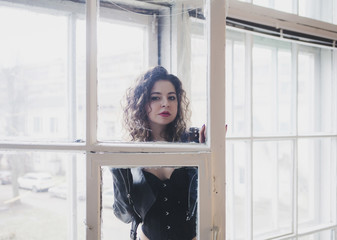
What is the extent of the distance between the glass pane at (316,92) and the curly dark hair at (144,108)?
87cm

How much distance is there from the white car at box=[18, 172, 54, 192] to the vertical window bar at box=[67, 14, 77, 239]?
88mm

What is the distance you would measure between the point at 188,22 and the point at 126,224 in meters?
0.64

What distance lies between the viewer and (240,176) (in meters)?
1.36

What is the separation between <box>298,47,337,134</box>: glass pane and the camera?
1.45 m

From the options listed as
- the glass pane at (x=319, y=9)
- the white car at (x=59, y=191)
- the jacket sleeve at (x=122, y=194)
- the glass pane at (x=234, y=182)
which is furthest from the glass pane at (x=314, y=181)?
the white car at (x=59, y=191)

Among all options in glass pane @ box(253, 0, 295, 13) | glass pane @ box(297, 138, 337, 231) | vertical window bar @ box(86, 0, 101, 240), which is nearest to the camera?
vertical window bar @ box(86, 0, 101, 240)

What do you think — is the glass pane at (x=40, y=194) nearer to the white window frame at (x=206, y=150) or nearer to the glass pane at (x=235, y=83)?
the white window frame at (x=206, y=150)

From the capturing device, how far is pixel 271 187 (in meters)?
1.47

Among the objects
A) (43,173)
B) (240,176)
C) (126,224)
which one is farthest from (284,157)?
(43,173)

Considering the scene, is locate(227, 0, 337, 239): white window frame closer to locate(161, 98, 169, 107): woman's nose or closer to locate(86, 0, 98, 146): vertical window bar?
locate(161, 98, 169, 107): woman's nose

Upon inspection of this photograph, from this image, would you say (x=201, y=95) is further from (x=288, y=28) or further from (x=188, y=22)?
(x=288, y=28)

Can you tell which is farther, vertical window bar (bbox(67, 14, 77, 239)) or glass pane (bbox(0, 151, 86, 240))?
glass pane (bbox(0, 151, 86, 240))

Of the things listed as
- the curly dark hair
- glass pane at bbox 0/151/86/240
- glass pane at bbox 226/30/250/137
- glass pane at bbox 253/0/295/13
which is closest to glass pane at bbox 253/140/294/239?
glass pane at bbox 226/30/250/137

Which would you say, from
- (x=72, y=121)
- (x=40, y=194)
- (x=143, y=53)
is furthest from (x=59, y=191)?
(x=143, y=53)
